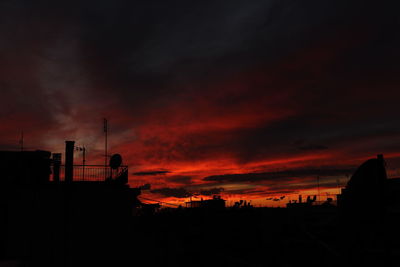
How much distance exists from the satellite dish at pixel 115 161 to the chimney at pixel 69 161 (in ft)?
12.5

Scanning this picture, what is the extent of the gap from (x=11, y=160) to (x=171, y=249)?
14.9 m

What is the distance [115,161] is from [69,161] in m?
4.60

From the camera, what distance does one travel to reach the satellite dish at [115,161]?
28.3m

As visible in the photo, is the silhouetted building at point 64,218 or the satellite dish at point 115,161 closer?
the silhouetted building at point 64,218

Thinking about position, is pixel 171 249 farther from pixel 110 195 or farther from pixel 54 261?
pixel 54 261

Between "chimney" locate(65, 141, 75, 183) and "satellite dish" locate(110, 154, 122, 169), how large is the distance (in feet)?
12.5

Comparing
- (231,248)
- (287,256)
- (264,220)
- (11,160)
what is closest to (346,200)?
(264,220)

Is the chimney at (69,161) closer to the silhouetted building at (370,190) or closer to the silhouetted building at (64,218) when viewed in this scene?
the silhouetted building at (64,218)

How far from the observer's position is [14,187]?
24.2 metres

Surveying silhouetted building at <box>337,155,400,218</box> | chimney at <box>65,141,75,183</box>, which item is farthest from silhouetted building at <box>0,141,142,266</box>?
silhouetted building at <box>337,155,400,218</box>

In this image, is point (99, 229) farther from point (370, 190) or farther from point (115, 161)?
point (370, 190)

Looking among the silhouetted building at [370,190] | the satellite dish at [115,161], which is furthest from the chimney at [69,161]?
the silhouetted building at [370,190]

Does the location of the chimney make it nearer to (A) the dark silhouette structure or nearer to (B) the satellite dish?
(A) the dark silhouette structure

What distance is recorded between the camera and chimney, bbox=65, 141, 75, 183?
24.5 m
